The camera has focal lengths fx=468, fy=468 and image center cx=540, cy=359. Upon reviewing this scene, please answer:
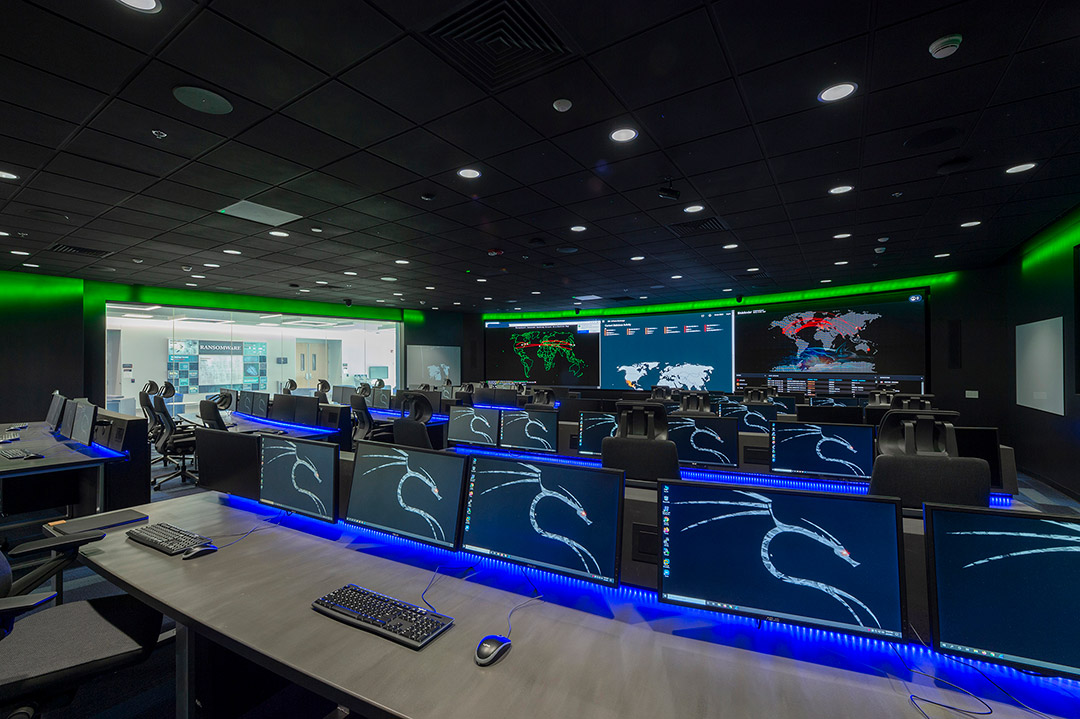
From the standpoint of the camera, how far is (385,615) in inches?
55.4

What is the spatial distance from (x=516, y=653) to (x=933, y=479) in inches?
83.0

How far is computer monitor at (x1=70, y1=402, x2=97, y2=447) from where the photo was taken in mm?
4230

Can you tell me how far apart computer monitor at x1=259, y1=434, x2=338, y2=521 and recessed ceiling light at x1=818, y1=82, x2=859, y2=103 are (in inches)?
126

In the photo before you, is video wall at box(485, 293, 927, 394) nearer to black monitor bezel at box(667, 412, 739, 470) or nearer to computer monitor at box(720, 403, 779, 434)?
computer monitor at box(720, 403, 779, 434)

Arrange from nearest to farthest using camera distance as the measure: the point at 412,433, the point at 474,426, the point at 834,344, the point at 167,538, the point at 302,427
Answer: the point at 167,538
the point at 412,433
the point at 474,426
the point at 302,427
the point at 834,344

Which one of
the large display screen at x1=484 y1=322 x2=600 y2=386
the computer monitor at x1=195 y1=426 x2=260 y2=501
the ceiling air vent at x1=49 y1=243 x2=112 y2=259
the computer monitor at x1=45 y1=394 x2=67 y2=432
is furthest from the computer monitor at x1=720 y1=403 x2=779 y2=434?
the large display screen at x1=484 y1=322 x2=600 y2=386

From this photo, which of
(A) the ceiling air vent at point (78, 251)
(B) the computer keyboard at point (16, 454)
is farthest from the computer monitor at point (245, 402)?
(B) the computer keyboard at point (16, 454)

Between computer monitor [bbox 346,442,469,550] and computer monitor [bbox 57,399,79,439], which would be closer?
computer monitor [bbox 346,442,469,550]

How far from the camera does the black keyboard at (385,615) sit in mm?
1312

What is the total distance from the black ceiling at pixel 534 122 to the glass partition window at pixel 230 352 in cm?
380

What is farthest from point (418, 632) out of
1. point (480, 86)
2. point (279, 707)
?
point (480, 86)

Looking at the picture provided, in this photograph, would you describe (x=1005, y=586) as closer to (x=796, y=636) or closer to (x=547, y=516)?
(x=796, y=636)

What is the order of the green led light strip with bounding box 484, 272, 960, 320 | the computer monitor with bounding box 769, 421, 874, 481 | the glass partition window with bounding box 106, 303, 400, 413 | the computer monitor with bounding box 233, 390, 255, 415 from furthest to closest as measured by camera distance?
the glass partition window with bounding box 106, 303, 400, 413
the green led light strip with bounding box 484, 272, 960, 320
the computer monitor with bounding box 233, 390, 255, 415
the computer monitor with bounding box 769, 421, 874, 481

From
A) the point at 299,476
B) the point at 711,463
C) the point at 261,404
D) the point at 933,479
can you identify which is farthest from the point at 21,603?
the point at 261,404
